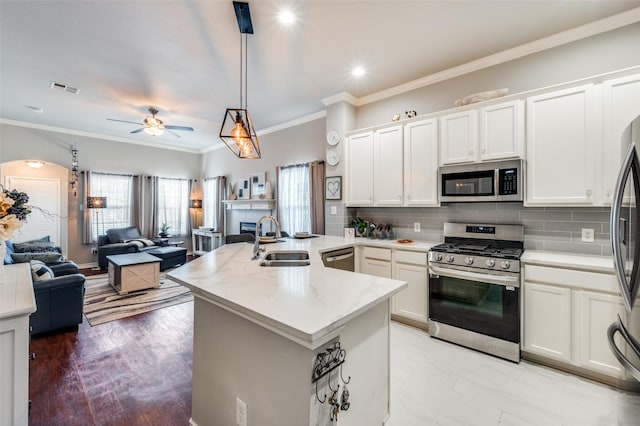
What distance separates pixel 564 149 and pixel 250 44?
3117mm

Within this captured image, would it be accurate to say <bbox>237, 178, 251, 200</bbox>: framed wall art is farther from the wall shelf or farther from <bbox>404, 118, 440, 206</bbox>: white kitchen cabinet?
<bbox>404, 118, 440, 206</bbox>: white kitchen cabinet

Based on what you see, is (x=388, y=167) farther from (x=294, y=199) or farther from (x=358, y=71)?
(x=294, y=199)

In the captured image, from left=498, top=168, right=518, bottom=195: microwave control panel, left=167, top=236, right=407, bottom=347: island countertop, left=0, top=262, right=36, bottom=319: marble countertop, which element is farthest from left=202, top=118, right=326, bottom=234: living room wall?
left=0, top=262, right=36, bottom=319: marble countertop

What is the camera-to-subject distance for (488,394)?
2.03 meters

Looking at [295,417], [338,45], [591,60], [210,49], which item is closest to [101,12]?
[210,49]

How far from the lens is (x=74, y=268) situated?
4.20m

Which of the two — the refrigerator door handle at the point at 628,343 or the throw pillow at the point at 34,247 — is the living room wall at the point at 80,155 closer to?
the throw pillow at the point at 34,247

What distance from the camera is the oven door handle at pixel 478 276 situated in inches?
94.0

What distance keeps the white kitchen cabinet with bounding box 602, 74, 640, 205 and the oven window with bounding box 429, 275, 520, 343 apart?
1.13 m

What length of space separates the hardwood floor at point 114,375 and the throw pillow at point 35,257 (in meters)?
1.97

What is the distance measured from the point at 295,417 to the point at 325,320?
0.45 m

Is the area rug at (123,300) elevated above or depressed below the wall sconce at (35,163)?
below

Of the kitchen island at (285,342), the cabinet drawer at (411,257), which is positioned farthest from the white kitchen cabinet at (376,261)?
the kitchen island at (285,342)

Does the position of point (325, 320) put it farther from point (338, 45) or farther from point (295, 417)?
point (338, 45)
